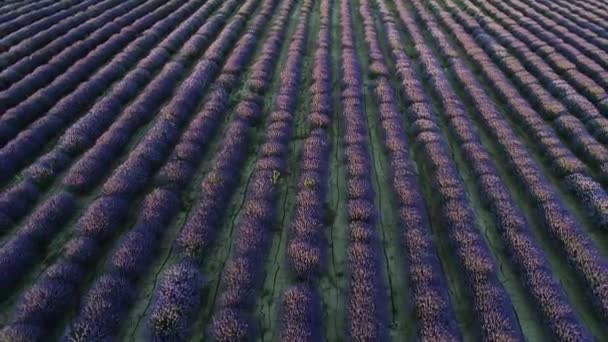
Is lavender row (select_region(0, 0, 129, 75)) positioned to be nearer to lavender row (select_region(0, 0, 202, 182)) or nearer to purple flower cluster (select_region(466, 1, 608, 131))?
lavender row (select_region(0, 0, 202, 182))

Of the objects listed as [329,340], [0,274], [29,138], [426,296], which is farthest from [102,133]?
[426,296]

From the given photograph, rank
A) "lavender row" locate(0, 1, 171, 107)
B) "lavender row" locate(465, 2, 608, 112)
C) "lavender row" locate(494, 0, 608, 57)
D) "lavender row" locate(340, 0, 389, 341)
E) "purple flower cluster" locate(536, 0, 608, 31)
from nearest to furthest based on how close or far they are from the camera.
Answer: "lavender row" locate(340, 0, 389, 341) → "lavender row" locate(0, 1, 171, 107) → "lavender row" locate(465, 2, 608, 112) → "lavender row" locate(494, 0, 608, 57) → "purple flower cluster" locate(536, 0, 608, 31)

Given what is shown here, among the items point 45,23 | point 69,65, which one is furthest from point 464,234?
point 45,23

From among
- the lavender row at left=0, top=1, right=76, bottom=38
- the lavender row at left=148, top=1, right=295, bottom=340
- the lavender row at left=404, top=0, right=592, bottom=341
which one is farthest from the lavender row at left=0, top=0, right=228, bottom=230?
the lavender row at left=404, top=0, right=592, bottom=341

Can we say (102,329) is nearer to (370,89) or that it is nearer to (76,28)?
(370,89)

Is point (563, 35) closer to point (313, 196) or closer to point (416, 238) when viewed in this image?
point (416, 238)

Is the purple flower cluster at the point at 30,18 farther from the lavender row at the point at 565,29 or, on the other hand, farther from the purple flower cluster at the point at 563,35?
the lavender row at the point at 565,29
